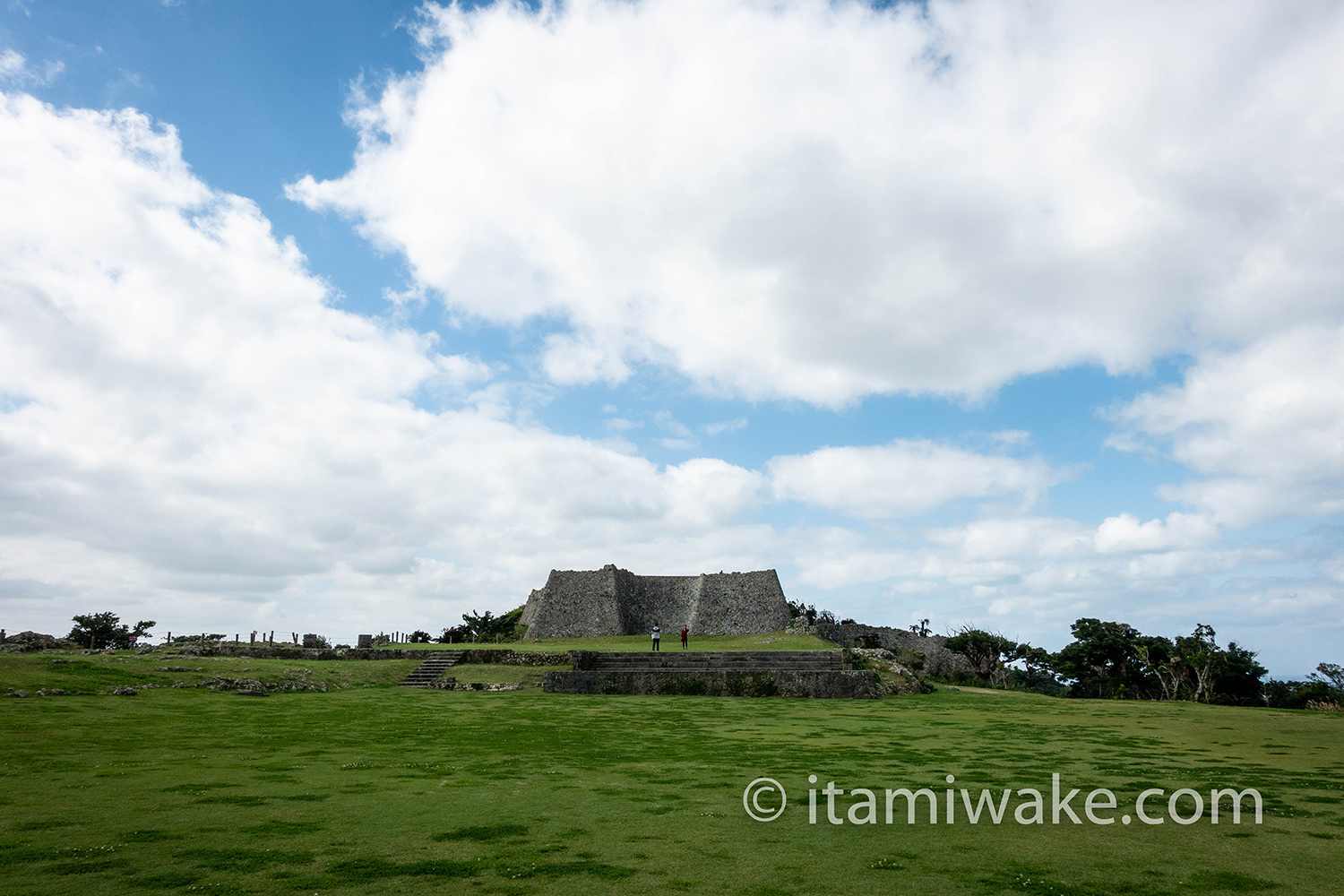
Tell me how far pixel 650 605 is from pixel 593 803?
125 feet

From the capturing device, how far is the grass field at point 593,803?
161 inches

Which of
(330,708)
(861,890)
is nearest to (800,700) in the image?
(330,708)

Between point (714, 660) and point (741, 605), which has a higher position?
point (741, 605)

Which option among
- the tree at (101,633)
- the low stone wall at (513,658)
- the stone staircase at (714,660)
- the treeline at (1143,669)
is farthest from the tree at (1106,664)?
the tree at (101,633)

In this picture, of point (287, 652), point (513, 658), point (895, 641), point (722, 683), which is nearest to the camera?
point (722, 683)

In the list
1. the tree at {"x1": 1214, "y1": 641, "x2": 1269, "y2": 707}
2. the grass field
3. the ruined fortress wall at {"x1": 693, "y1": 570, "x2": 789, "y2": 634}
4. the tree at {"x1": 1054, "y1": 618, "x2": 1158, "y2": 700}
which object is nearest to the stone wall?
the ruined fortress wall at {"x1": 693, "y1": 570, "x2": 789, "y2": 634}

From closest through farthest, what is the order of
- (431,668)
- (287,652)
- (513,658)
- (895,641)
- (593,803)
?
(593,803), (431,668), (513,658), (287,652), (895,641)

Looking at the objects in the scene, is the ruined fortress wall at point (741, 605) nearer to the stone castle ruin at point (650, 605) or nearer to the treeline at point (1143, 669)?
the stone castle ruin at point (650, 605)

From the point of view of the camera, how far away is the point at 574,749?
30.8ft

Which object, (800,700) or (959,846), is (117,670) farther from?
(959,846)

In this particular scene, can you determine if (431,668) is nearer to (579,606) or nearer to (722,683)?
(722,683)

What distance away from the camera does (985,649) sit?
30.9 meters

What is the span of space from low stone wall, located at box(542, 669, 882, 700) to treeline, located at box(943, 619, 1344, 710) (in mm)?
13640

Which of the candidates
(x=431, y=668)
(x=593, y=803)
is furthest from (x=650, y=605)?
(x=593, y=803)
